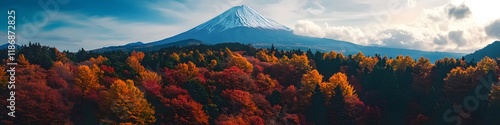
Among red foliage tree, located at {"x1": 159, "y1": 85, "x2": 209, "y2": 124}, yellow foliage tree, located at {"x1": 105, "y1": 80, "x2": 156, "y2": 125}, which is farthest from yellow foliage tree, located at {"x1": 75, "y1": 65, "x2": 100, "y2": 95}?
red foliage tree, located at {"x1": 159, "y1": 85, "x2": 209, "y2": 124}

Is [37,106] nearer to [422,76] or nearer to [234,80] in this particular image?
[234,80]

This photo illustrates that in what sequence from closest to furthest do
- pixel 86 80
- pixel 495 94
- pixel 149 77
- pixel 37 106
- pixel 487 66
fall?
pixel 37 106
pixel 495 94
pixel 86 80
pixel 149 77
pixel 487 66

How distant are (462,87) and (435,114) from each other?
16.8 m

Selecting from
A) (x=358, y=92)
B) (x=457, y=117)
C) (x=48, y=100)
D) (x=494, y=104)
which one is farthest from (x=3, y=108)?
(x=494, y=104)

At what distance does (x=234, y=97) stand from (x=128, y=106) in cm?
1914

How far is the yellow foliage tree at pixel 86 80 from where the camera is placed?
74.9 meters

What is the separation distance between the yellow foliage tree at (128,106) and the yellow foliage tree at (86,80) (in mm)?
11118

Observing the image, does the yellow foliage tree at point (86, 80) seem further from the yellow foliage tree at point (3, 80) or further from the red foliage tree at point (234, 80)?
the red foliage tree at point (234, 80)

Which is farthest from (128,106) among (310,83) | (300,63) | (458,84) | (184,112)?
(458,84)

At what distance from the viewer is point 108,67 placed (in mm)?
85750

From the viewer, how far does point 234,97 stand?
7294 centimetres

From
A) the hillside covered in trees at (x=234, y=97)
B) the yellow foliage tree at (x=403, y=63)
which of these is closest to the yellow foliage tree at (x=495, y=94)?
the hillside covered in trees at (x=234, y=97)

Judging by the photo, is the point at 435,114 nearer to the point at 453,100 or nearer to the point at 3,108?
the point at 453,100

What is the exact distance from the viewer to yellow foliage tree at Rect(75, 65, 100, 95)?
74.9 m
